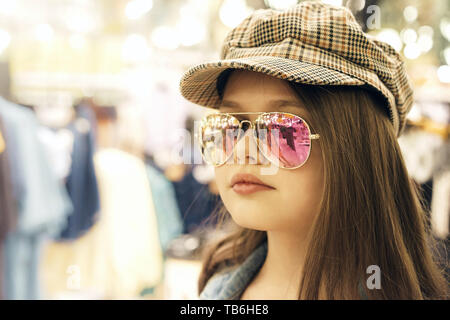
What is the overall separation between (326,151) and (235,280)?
519 millimetres

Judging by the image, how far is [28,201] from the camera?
164 centimetres

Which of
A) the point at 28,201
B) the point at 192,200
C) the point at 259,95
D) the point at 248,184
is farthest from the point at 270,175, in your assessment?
the point at 28,201

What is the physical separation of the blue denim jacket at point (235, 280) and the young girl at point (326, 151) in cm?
26

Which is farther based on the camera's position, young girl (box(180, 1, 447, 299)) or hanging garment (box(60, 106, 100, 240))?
hanging garment (box(60, 106, 100, 240))

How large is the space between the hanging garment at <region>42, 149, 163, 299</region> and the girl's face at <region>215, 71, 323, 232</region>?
101 centimetres

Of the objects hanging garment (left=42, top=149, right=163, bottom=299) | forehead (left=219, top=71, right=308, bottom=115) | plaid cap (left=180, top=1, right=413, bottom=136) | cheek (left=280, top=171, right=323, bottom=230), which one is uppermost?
plaid cap (left=180, top=1, right=413, bottom=136)

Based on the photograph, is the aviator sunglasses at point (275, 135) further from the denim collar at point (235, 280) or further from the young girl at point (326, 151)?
the denim collar at point (235, 280)

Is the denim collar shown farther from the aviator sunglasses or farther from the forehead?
the forehead

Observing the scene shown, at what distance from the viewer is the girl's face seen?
80cm

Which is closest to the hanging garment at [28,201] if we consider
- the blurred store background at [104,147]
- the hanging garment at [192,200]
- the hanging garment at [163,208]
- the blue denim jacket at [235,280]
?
the blurred store background at [104,147]

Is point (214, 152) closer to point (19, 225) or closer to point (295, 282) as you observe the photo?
point (295, 282)

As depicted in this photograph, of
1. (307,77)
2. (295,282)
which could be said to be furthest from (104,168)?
(307,77)

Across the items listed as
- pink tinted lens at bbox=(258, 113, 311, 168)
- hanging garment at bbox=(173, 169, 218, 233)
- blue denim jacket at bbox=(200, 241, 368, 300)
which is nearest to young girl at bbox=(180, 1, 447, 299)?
pink tinted lens at bbox=(258, 113, 311, 168)

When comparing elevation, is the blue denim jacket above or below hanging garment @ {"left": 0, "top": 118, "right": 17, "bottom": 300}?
below
